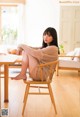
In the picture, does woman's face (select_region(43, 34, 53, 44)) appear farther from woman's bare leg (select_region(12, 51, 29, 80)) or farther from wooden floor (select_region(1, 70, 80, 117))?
wooden floor (select_region(1, 70, 80, 117))

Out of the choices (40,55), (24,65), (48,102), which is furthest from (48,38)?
(48,102)

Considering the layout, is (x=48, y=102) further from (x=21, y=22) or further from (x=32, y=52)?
(x=21, y=22)

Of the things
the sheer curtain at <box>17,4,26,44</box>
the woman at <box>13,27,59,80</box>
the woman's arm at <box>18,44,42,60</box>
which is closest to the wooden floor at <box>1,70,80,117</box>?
the woman at <box>13,27,59,80</box>

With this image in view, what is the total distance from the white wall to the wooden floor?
2793 mm

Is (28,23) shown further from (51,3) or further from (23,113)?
(23,113)

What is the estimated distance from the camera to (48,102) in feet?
11.3


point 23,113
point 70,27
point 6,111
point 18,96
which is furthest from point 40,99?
point 70,27

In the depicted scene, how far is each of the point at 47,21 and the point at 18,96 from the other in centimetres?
410

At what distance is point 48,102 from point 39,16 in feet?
14.5

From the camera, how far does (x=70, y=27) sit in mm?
7191

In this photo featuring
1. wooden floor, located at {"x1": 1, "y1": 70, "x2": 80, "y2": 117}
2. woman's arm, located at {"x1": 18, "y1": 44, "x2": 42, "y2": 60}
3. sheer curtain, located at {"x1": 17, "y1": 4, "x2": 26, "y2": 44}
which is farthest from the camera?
sheer curtain, located at {"x1": 17, "y1": 4, "x2": 26, "y2": 44}

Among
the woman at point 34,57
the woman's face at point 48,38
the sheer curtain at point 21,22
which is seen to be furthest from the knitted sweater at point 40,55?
the sheer curtain at point 21,22

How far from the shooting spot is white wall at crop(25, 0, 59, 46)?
7.27 m

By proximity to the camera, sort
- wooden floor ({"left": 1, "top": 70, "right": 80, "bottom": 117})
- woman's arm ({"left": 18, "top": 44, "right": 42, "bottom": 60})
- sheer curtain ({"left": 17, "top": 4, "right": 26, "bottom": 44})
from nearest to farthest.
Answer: woman's arm ({"left": 18, "top": 44, "right": 42, "bottom": 60}) → wooden floor ({"left": 1, "top": 70, "right": 80, "bottom": 117}) → sheer curtain ({"left": 17, "top": 4, "right": 26, "bottom": 44})
